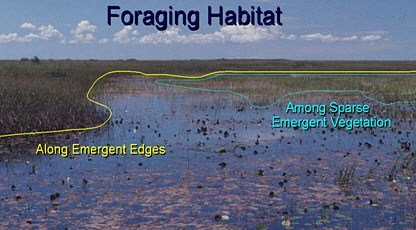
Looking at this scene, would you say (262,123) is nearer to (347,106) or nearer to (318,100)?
(347,106)

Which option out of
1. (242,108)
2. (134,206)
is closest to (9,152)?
(134,206)

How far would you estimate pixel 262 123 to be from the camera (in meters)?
23.9

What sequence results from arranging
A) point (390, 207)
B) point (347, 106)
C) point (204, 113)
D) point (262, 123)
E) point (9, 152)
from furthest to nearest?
point (347, 106), point (204, 113), point (262, 123), point (9, 152), point (390, 207)

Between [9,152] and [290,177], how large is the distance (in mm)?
9606

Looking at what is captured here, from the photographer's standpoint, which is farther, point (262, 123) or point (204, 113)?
point (204, 113)

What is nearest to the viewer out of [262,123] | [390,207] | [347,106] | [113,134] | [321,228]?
[321,228]

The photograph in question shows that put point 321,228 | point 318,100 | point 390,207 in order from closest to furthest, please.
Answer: point 321,228 < point 390,207 < point 318,100

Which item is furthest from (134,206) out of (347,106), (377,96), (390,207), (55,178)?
(377,96)

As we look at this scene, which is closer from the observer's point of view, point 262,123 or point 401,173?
point 401,173

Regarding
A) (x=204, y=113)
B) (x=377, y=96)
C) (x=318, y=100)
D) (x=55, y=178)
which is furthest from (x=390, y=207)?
(x=377, y=96)

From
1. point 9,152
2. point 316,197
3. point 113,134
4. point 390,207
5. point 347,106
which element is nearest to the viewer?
point 390,207

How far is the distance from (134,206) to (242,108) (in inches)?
747

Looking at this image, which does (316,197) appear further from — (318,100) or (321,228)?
(318,100)

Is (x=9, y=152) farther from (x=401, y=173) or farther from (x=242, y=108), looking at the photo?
(x=242, y=108)
